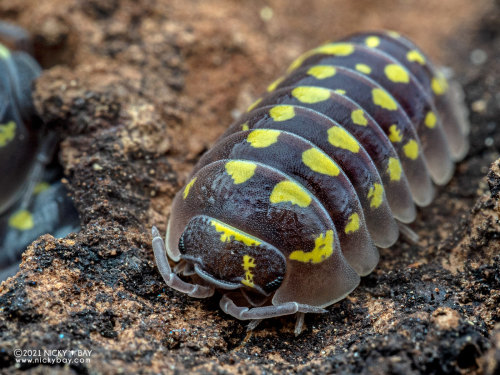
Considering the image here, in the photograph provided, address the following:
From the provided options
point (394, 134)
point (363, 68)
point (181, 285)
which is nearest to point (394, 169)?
point (394, 134)

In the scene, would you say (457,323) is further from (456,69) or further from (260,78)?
(456,69)

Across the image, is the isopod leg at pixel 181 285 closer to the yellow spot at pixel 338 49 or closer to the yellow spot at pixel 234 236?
the yellow spot at pixel 234 236

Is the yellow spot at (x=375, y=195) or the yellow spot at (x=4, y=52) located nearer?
the yellow spot at (x=375, y=195)

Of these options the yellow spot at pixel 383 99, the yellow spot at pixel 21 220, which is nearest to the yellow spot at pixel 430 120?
the yellow spot at pixel 383 99

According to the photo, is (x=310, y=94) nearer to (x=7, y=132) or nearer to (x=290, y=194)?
(x=290, y=194)

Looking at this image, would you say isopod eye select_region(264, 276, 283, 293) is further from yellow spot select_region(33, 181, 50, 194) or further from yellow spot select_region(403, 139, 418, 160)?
yellow spot select_region(33, 181, 50, 194)

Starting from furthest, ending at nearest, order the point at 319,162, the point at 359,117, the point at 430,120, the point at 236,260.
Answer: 1. the point at 430,120
2. the point at 359,117
3. the point at 319,162
4. the point at 236,260
